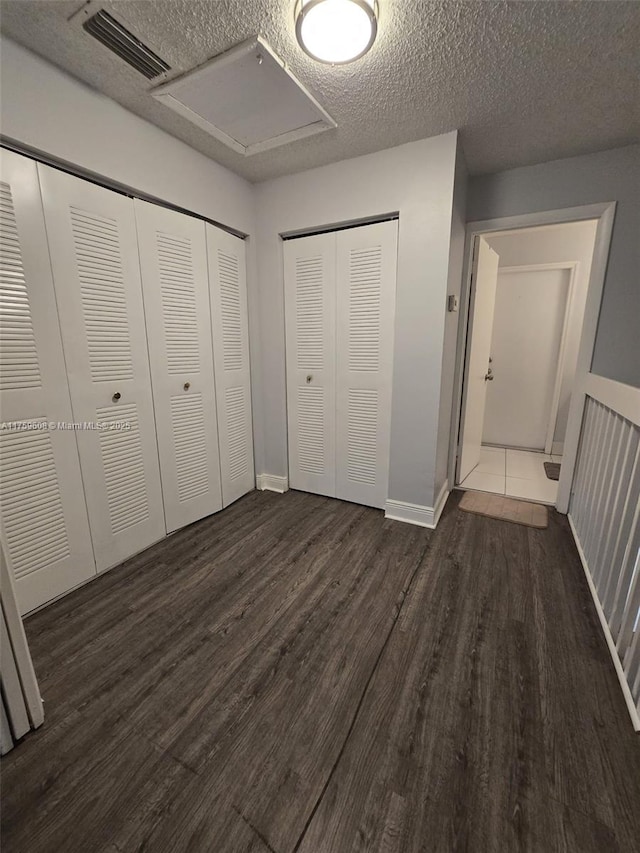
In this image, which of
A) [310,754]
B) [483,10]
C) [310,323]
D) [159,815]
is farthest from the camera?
[310,323]

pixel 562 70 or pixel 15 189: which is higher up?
pixel 562 70

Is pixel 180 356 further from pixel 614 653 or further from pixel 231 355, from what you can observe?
pixel 614 653

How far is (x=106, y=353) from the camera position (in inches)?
71.1

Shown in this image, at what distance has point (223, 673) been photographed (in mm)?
1336

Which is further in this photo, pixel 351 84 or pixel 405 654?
pixel 351 84

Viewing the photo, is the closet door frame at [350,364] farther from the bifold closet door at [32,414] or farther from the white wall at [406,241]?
the bifold closet door at [32,414]

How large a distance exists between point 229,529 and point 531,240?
4.09 metres

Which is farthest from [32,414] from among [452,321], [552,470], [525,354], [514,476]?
[525,354]

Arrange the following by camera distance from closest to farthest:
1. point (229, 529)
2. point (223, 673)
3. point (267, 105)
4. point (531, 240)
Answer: point (223, 673) → point (267, 105) → point (229, 529) → point (531, 240)

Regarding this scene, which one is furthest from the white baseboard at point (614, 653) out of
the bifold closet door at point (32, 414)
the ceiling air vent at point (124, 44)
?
the ceiling air vent at point (124, 44)

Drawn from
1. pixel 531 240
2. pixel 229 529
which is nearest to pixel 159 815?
pixel 229 529

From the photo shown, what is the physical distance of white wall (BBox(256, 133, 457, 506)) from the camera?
2029 millimetres

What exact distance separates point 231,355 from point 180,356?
461 mm

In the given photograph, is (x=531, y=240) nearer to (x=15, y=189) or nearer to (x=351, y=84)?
(x=351, y=84)
